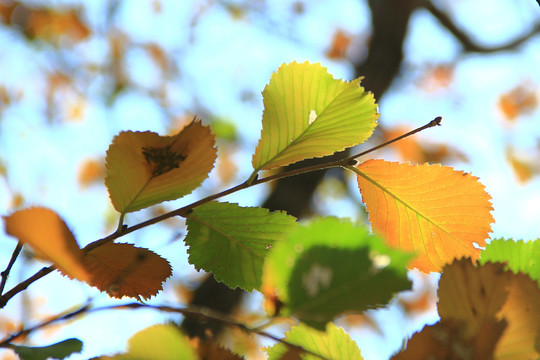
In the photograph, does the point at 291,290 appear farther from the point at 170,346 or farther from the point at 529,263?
the point at 529,263

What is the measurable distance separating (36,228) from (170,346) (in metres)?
0.10

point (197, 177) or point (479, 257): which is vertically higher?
point (197, 177)

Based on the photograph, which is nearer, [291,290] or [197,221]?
[291,290]

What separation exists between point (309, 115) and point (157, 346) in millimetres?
201

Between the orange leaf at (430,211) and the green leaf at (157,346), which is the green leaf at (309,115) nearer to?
the orange leaf at (430,211)

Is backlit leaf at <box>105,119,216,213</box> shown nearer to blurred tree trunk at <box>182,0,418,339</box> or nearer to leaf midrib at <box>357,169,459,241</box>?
leaf midrib at <box>357,169,459,241</box>

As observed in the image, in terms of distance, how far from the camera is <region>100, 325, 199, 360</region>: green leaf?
247mm

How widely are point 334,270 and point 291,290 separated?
24mm

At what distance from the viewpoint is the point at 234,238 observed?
365 millimetres

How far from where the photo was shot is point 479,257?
34 centimetres

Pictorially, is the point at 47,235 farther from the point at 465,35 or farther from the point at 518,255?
the point at 465,35

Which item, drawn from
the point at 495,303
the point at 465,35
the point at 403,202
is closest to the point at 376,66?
the point at 465,35

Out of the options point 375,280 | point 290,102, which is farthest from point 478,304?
point 290,102

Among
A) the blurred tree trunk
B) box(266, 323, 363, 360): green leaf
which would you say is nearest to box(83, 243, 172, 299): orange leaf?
box(266, 323, 363, 360): green leaf
